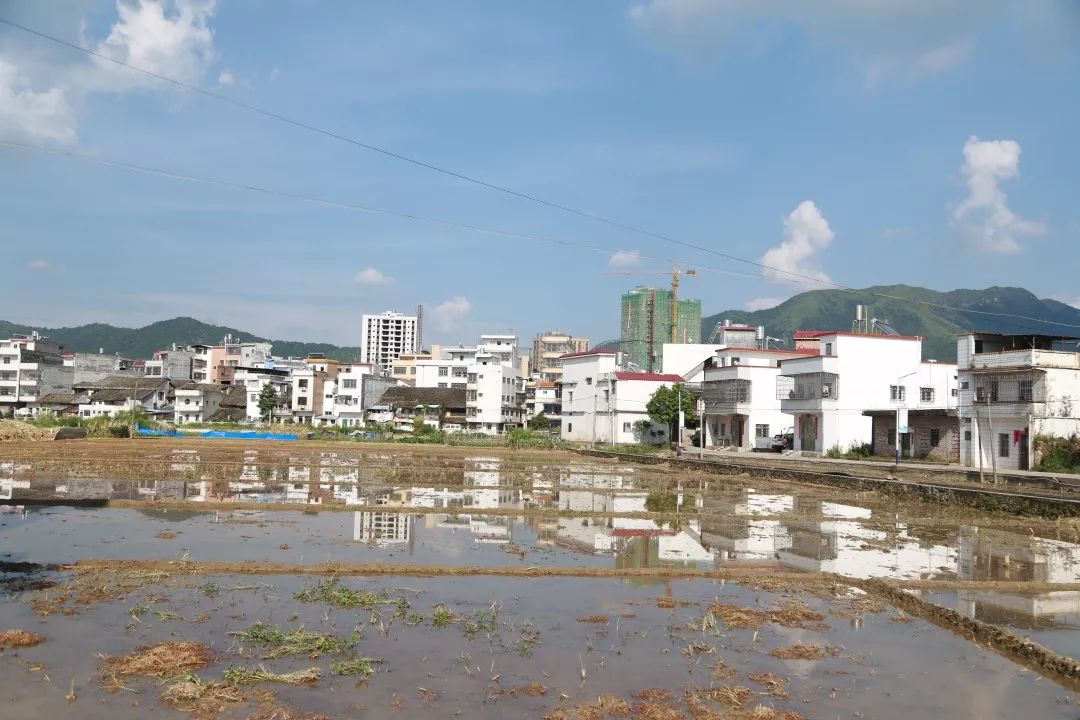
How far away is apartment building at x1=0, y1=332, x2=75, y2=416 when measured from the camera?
304 feet

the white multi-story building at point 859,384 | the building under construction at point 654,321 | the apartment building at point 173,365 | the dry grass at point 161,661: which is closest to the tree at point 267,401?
the apartment building at point 173,365

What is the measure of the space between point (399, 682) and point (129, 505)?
1602 cm

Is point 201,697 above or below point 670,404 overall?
below

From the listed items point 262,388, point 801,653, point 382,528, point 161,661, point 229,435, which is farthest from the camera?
point 262,388

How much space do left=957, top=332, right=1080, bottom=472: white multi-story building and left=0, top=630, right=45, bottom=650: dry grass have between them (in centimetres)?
3754

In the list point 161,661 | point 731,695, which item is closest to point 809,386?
point 731,695

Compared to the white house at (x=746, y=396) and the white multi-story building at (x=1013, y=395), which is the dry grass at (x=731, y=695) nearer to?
the white multi-story building at (x=1013, y=395)

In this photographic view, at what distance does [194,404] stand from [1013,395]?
83.3 metres

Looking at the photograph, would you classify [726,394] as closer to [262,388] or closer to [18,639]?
[18,639]

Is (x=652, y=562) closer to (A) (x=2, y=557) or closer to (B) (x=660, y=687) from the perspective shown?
(B) (x=660, y=687)

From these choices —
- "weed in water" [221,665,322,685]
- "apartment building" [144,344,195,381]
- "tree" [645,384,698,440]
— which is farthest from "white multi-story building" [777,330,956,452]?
"apartment building" [144,344,195,381]

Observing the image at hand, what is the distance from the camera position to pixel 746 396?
59531mm

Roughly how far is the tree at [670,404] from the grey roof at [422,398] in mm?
28805

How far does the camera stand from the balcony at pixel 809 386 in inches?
1987
